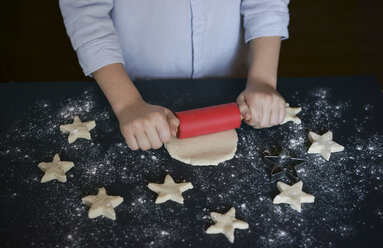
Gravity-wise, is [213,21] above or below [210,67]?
above

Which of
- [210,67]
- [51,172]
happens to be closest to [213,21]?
[210,67]

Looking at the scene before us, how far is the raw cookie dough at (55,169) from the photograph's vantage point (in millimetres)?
870

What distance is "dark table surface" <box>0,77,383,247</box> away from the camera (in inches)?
30.9

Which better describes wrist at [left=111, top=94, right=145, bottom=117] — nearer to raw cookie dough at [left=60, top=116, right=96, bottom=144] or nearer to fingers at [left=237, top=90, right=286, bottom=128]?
raw cookie dough at [left=60, top=116, right=96, bottom=144]

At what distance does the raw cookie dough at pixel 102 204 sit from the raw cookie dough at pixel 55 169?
9cm

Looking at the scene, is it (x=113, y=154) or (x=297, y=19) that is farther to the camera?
(x=297, y=19)

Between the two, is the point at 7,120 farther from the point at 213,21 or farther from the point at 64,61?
the point at 64,61

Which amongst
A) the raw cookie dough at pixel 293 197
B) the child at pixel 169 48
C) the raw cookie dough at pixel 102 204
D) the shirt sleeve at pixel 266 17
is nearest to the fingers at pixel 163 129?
the child at pixel 169 48

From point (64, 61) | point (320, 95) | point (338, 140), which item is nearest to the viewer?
point (338, 140)

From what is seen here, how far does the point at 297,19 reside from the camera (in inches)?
101

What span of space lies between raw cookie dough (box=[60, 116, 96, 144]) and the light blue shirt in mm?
127

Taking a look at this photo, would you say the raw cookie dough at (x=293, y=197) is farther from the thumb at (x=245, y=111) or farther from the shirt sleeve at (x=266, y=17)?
the shirt sleeve at (x=266, y=17)

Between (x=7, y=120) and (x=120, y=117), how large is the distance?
304 mm

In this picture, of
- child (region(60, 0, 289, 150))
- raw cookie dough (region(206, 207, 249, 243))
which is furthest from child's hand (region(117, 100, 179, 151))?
raw cookie dough (region(206, 207, 249, 243))
